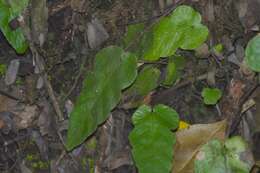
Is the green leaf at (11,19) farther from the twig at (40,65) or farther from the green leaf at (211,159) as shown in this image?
the green leaf at (211,159)

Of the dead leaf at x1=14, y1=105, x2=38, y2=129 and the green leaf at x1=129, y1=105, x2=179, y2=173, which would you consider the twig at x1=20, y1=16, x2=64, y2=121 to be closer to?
the dead leaf at x1=14, y1=105, x2=38, y2=129

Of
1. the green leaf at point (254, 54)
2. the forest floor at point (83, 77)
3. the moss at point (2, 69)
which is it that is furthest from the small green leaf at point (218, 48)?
the moss at point (2, 69)

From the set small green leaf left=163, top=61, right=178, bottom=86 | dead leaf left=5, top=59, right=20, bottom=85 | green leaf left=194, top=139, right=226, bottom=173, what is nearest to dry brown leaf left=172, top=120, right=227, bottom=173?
green leaf left=194, top=139, right=226, bottom=173

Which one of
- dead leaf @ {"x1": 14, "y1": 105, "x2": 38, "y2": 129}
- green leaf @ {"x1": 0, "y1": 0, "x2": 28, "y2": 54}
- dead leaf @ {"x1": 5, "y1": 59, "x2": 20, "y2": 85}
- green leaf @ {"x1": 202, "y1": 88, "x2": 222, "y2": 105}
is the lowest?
dead leaf @ {"x1": 14, "y1": 105, "x2": 38, "y2": 129}

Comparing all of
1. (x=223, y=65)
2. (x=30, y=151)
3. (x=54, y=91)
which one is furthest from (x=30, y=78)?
(x=223, y=65)

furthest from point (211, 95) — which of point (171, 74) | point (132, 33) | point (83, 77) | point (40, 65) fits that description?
point (40, 65)

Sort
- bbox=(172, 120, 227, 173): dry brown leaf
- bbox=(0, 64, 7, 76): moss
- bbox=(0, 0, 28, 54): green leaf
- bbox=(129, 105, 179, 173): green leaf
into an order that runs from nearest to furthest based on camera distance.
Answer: bbox=(129, 105, 179, 173): green leaf
bbox=(172, 120, 227, 173): dry brown leaf
bbox=(0, 0, 28, 54): green leaf
bbox=(0, 64, 7, 76): moss
